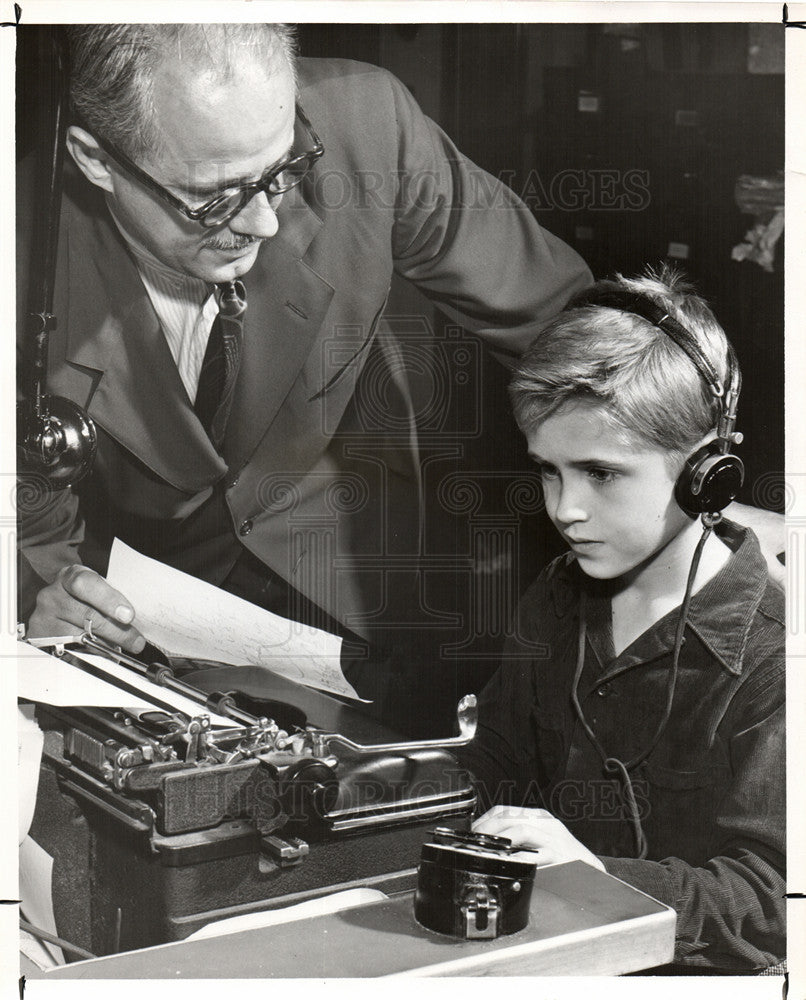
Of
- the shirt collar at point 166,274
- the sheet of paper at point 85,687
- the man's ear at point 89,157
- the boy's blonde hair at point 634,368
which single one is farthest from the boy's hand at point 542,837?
the man's ear at point 89,157

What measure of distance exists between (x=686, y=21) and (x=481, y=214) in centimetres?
62

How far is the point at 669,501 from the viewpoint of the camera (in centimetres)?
212

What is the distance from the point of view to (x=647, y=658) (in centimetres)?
214

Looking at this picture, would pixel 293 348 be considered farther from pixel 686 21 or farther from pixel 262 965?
pixel 262 965

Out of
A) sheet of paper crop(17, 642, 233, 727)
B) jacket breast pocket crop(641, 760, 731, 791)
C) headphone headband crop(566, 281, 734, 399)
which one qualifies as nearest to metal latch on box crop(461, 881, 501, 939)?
jacket breast pocket crop(641, 760, 731, 791)

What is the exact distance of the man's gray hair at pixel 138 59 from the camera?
2051mm

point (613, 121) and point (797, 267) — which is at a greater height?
point (613, 121)

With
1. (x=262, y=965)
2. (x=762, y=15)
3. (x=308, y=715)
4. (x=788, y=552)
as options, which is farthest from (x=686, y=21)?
(x=262, y=965)

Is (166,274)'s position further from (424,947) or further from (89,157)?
(424,947)

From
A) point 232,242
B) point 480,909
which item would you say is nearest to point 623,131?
point 232,242

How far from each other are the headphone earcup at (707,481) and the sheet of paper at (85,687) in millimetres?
1099

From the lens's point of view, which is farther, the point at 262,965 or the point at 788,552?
the point at 788,552

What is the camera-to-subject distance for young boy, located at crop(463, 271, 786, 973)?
2.10m

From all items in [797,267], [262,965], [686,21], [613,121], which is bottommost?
[262,965]
